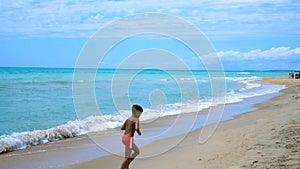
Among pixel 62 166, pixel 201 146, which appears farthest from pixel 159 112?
pixel 62 166

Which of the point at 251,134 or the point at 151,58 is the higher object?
the point at 151,58

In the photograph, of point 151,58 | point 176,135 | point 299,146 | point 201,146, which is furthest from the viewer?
point 176,135

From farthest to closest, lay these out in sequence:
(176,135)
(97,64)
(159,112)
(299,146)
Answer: (159,112)
(176,135)
(299,146)
(97,64)

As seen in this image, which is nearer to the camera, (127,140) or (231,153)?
(127,140)

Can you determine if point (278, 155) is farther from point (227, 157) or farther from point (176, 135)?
point (176, 135)

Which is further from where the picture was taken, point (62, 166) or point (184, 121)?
point (184, 121)

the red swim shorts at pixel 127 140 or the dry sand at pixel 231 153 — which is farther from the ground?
the red swim shorts at pixel 127 140

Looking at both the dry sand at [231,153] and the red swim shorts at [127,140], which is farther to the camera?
the dry sand at [231,153]

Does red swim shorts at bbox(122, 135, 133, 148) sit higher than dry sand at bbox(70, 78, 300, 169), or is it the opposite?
red swim shorts at bbox(122, 135, 133, 148)

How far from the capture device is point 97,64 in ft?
22.3

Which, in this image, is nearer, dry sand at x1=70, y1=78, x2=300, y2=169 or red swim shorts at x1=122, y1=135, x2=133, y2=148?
red swim shorts at x1=122, y1=135, x2=133, y2=148

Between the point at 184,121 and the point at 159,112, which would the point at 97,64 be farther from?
the point at 159,112

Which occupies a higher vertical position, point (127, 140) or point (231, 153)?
point (127, 140)

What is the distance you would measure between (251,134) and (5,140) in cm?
683
